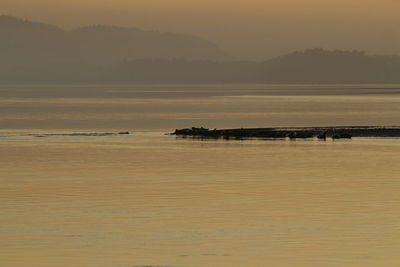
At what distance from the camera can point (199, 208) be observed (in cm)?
3944

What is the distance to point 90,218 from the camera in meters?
36.8

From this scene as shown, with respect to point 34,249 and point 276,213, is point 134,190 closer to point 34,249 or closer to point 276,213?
point 276,213

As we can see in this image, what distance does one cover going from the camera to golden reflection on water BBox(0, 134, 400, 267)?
30.3m

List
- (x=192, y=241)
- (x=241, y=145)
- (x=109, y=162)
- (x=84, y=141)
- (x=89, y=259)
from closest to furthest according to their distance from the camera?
1. (x=89, y=259)
2. (x=192, y=241)
3. (x=109, y=162)
4. (x=241, y=145)
5. (x=84, y=141)

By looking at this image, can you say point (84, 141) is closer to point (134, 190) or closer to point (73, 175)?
point (73, 175)

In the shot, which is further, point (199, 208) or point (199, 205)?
point (199, 205)

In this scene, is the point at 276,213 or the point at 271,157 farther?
the point at 271,157

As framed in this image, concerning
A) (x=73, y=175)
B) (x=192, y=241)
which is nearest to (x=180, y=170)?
(x=73, y=175)

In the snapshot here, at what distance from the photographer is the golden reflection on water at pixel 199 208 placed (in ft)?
99.4

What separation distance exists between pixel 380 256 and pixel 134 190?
57.7ft

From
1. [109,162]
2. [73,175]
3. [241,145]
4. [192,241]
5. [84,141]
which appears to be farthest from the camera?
[84,141]

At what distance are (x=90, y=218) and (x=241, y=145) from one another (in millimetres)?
37871

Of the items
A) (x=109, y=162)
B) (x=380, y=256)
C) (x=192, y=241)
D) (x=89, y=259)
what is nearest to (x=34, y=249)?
(x=89, y=259)

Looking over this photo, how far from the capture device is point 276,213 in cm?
3803
